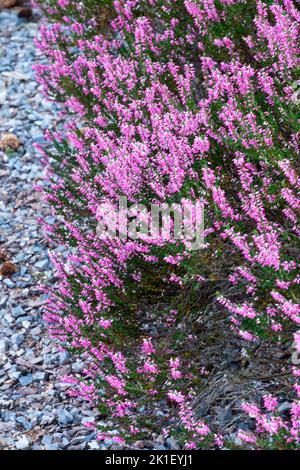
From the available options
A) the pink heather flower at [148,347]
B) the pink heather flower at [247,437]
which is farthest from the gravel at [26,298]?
the pink heather flower at [247,437]

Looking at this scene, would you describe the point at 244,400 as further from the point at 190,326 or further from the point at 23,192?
the point at 23,192

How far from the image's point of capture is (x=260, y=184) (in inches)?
133

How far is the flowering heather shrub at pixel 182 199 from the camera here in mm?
3008

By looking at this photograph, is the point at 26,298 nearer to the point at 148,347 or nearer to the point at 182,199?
the point at 148,347

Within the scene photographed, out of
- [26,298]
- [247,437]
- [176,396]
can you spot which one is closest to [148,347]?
[176,396]

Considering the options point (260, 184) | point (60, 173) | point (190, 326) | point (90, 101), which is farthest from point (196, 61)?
point (190, 326)

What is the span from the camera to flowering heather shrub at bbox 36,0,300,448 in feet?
9.87

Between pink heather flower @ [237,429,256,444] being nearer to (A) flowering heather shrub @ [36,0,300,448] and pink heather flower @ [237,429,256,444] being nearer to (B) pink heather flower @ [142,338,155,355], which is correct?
(A) flowering heather shrub @ [36,0,300,448]

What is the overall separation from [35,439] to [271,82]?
2.08 m

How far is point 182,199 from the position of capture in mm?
2979

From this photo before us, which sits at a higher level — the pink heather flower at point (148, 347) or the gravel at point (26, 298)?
the pink heather flower at point (148, 347)

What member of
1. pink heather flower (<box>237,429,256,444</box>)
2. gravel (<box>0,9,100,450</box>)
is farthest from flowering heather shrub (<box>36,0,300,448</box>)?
gravel (<box>0,9,100,450</box>)

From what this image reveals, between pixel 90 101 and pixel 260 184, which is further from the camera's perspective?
pixel 90 101

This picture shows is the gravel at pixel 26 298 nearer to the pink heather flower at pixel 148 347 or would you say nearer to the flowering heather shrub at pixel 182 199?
the flowering heather shrub at pixel 182 199
